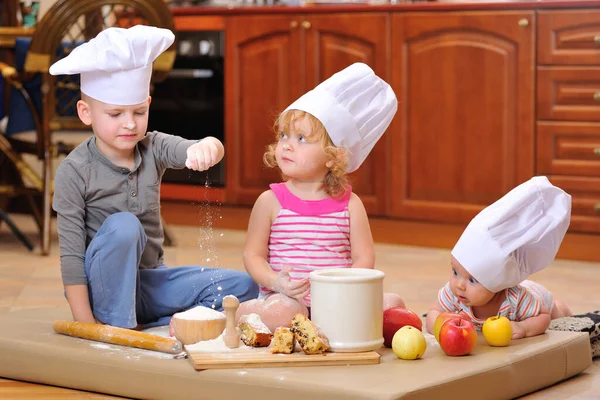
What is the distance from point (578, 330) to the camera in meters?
2.32

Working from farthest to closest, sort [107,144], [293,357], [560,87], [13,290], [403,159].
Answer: [403,159], [560,87], [13,290], [107,144], [293,357]

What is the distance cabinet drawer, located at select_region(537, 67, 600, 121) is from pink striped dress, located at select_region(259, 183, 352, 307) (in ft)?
5.30

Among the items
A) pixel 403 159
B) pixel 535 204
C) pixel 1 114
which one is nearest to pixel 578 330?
pixel 535 204

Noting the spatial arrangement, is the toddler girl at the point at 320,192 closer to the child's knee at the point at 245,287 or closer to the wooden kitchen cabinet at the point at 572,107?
the child's knee at the point at 245,287

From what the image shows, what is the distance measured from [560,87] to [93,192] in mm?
2015

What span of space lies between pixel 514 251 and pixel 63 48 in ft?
7.33

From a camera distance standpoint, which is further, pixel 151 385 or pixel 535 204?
pixel 535 204

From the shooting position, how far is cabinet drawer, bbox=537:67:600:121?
3727 millimetres

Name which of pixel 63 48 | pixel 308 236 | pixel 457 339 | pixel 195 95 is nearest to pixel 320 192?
pixel 308 236

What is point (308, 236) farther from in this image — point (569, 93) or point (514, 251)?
point (569, 93)

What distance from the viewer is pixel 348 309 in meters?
2.01

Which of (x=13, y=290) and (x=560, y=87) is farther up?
(x=560, y=87)

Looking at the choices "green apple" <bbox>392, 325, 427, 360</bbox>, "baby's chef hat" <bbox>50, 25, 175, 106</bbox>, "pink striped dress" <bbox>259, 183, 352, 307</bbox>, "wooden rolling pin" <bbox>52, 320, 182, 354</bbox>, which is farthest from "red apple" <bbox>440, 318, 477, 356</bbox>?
"baby's chef hat" <bbox>50, 25, 175, 106</bbox>

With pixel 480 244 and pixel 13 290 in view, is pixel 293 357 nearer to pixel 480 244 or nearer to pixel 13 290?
pixel 480 244
